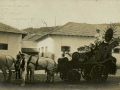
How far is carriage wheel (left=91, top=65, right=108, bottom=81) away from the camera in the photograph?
5.22m

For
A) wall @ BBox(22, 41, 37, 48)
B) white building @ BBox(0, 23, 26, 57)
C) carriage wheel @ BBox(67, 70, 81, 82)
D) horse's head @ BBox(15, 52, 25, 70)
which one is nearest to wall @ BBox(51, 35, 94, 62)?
carriage wheel @ BBox(67, 70, 81, 82)

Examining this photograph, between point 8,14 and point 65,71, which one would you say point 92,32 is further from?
point 8,14

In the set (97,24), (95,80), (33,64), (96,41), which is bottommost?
(95,80)

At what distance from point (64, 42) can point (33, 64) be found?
1.10 metres

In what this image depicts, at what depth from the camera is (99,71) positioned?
206 inches

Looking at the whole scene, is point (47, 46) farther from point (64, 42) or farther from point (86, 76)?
point (86, 76)

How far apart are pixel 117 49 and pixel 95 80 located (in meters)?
1.14

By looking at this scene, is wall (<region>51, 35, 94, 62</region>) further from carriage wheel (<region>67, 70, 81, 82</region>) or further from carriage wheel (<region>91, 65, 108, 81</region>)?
carriage wheel (<region>91, 65, 108, 81</region>)

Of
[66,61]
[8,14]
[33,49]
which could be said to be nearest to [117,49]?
[66,61]

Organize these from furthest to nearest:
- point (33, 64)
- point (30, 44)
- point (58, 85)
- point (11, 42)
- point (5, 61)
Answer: point (30, 44), point (11, 42), point (5, 61), point (33, 64), point (58, 85)

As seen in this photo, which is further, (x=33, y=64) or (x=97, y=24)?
(x=97, y=24)

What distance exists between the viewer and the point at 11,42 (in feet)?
18.0

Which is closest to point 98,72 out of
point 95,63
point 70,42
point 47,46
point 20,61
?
point 95,63

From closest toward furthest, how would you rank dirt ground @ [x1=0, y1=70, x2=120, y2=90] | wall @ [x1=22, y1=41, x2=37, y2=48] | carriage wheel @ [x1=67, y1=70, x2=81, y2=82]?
dirt ground @ [x1=0, y1=70, x2=120, y2=90] → carriage wheel @ [x1=67, y1=70, x2=81, y2=82] → wall @ [x1=22, y1=41, x2=37, y2=48]
